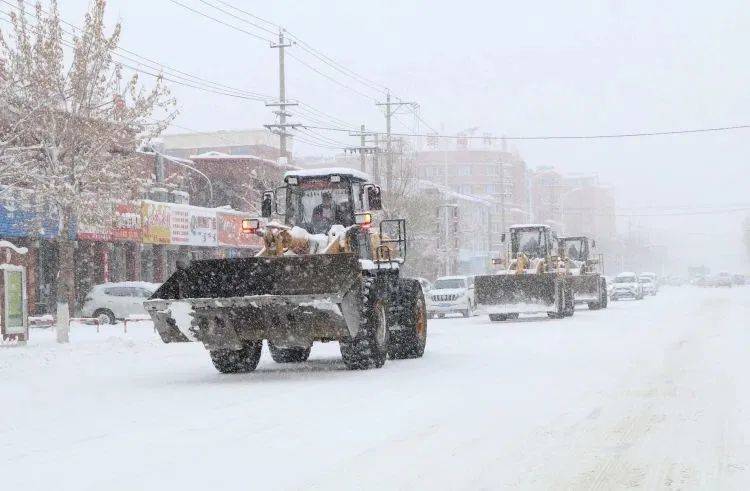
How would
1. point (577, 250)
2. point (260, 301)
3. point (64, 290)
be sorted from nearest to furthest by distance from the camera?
point (260, 301) < point (64, 290) < point (577, 250)

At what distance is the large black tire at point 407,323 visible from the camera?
1767 cm

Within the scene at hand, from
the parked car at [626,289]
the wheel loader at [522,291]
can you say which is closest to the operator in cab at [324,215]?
the wheel loader at [522,291]

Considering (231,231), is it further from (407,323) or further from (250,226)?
A: (250,226)

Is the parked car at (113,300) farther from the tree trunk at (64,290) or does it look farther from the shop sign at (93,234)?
the tree trunk at (64,290)

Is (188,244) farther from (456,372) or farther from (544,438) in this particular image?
(544,438)

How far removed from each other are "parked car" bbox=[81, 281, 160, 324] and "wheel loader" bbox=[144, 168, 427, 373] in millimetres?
20632

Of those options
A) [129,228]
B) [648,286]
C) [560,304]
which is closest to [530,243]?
[560,304]

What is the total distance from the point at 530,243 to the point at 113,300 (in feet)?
45.5

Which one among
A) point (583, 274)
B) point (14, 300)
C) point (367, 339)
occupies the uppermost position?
point (583, 274)

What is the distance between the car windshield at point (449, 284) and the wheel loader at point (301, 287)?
24.0m

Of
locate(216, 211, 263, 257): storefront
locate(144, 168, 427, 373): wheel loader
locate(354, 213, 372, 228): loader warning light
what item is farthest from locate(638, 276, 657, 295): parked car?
locate(354, 213, 372, 228): loader warning light

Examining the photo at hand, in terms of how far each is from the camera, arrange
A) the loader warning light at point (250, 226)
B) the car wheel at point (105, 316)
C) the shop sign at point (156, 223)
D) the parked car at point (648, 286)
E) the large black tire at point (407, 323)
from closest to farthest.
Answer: the loader warning light at point (250, 226)
the large black tire at point (407, 323)
the car wheel at point (105, 316)
the shop sign at point (156, 223)
the parked car at point (648, 286)

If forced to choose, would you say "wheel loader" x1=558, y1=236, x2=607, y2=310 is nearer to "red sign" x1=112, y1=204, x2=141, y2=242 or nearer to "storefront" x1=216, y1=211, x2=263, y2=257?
"storefront" x1=216, y1=211, x2=263, y2=257

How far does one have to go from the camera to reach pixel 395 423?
392 inches
